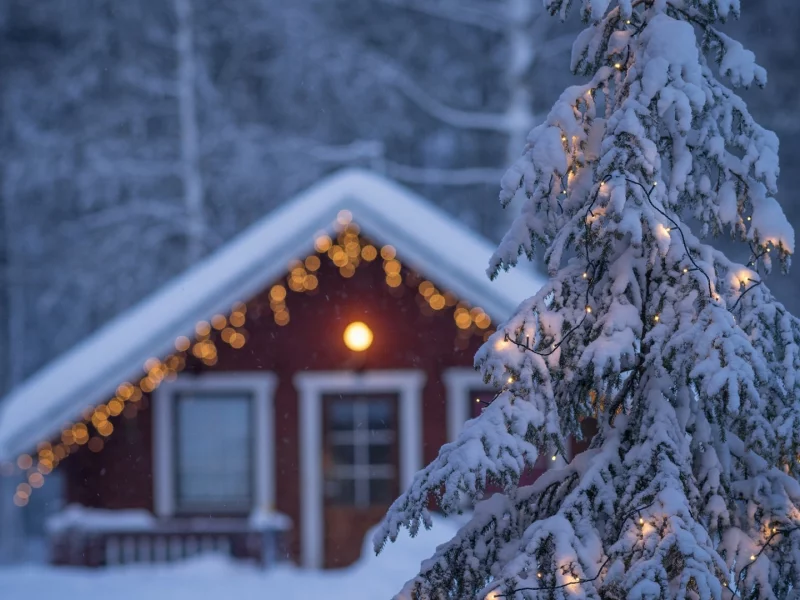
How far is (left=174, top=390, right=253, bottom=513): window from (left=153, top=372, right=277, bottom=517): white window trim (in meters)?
0.11

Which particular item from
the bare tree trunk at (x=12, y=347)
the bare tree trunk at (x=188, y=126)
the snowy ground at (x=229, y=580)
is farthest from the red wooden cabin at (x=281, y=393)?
the bare tree trunk at (x=12, y=347)

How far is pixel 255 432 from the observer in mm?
11562

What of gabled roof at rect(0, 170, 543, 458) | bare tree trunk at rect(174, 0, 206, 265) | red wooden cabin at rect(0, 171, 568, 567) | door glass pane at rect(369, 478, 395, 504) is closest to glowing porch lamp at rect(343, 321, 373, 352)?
red wooden cabin at rect(0, 171, 568, 567)

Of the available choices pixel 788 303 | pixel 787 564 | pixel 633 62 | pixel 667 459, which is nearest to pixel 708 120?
pixel 633 62

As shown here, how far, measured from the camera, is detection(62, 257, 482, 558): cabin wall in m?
11.2

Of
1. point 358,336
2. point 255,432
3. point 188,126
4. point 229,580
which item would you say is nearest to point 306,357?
point 358,336

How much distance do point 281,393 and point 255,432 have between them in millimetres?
557

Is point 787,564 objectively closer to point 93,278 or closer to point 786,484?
point 786,484

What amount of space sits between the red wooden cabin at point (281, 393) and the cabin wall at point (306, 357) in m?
0.02

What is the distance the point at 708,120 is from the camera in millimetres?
4172

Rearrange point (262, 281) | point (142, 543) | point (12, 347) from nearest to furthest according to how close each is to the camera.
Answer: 1. point (262, 281)
2. point (142, 543)
3. point (12, 347)

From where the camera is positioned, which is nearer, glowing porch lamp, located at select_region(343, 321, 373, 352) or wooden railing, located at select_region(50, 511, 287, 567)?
wooden railing, located at select_region(50, 511, 287, 567)

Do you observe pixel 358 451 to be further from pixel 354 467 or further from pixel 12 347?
pixel 12 347

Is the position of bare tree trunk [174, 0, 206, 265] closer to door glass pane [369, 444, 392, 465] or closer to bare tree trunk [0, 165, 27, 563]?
bare tree trunk [0, 165, 27, 563]
